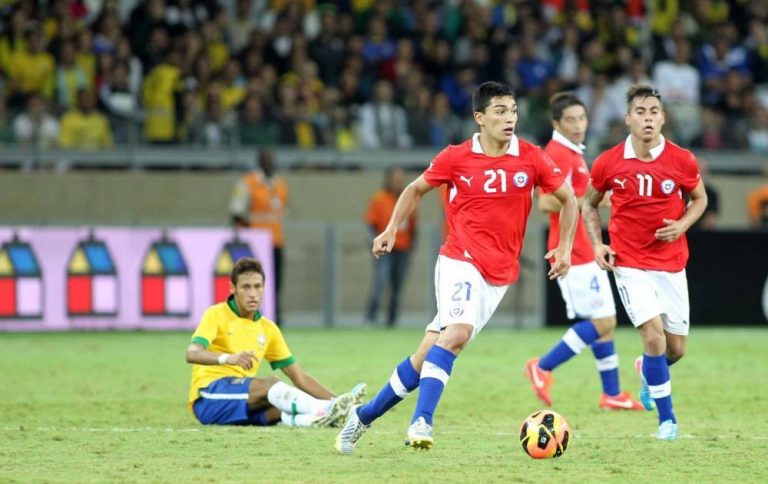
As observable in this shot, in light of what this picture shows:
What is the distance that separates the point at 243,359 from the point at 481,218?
1758 millimetres

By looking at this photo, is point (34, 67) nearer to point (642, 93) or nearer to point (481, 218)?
point (642, 93)

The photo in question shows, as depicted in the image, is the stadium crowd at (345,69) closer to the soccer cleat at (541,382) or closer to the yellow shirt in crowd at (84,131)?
the yellow shirt in crowd at (84,131)

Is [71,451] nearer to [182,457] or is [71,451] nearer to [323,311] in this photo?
[182,457]

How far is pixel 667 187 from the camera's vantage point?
945 cm

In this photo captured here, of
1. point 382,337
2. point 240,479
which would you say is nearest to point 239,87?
point 382,337

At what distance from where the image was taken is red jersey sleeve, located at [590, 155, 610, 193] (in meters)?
9.59

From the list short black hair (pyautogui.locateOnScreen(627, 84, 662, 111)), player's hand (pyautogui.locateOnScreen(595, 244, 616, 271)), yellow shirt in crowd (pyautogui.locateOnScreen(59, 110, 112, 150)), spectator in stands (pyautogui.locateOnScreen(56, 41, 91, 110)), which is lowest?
player's hand (pyautogui.locateOnScreen(595, 244, 616, 271))

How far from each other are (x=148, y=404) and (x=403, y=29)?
12.0 meters

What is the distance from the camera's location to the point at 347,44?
21.6 metres

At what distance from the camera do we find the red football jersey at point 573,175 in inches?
441

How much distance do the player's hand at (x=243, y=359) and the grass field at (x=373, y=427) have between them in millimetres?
454

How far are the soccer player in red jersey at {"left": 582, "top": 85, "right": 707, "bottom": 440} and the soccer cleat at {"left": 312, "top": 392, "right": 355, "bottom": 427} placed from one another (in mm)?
1856

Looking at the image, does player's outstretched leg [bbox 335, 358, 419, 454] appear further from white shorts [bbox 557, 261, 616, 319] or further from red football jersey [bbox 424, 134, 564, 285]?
white shorts [bbox 557, 261, 616, 319]

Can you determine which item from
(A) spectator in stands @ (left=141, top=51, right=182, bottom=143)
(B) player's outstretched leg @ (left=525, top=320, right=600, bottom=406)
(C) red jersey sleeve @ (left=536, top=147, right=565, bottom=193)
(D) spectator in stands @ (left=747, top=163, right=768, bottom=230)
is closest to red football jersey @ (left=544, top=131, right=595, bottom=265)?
(B) player's outstretched leg @ (left=525, top=320, right=600, bottom=406)
